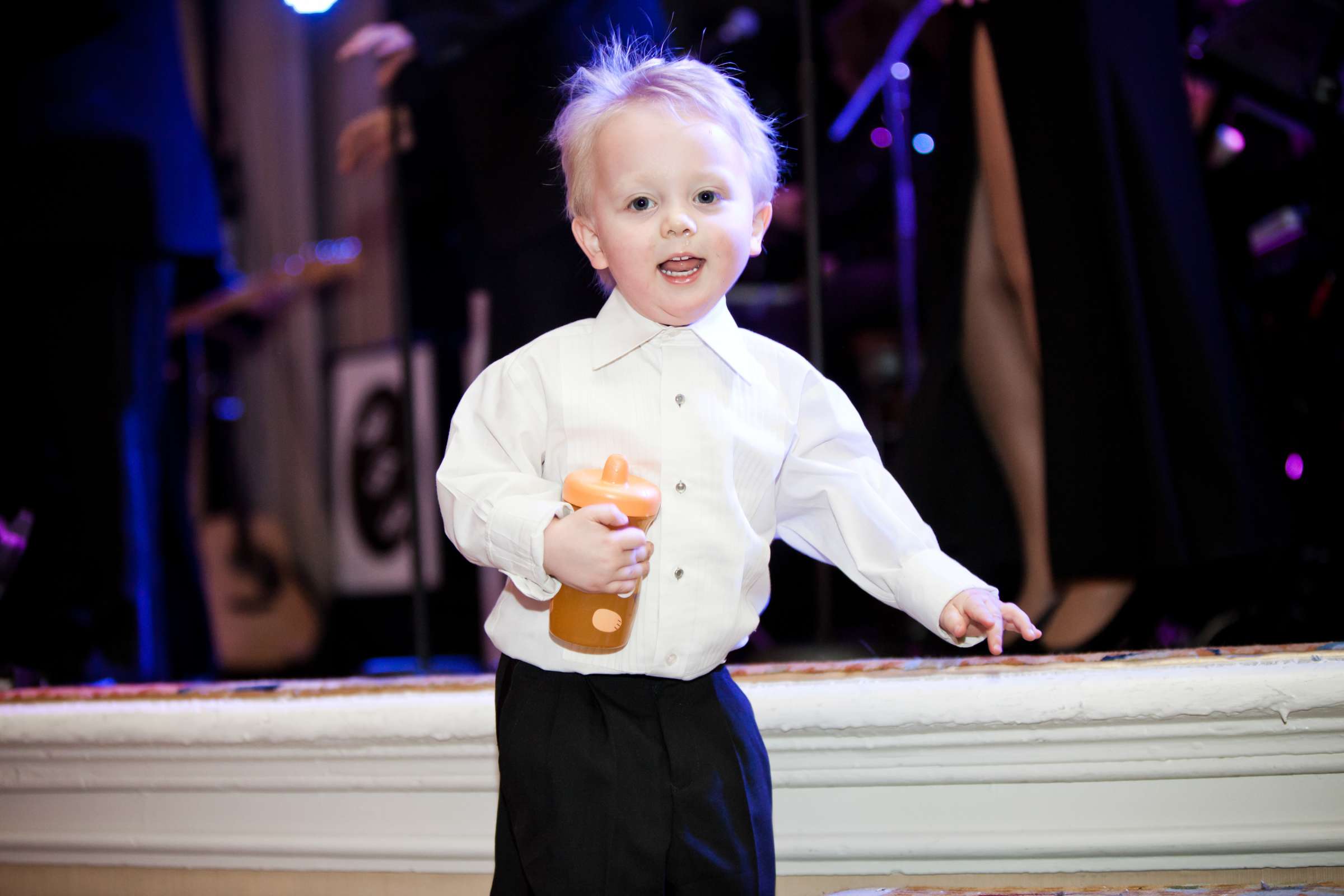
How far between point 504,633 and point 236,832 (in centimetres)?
47

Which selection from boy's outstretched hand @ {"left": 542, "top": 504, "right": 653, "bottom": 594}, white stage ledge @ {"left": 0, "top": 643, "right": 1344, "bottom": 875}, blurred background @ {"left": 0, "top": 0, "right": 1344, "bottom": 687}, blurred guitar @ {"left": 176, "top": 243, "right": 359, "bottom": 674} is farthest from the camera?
blurred guitar @ {"left": 176, "top": 243, "right": 359, "bottom": 674}

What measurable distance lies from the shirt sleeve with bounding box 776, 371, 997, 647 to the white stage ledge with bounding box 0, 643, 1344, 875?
0.52 feet

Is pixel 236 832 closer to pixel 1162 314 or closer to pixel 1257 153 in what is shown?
pixel 1162 314

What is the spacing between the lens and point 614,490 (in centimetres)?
68

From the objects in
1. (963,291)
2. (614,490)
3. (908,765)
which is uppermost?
(963,291)

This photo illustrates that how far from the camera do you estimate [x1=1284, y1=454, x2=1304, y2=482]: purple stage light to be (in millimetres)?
1613

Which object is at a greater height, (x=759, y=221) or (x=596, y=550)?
(x=759, y=221)

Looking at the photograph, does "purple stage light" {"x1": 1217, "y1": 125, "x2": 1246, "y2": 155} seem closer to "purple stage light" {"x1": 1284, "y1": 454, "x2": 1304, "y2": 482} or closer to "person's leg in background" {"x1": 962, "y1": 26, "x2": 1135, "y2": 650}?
"purple stage light" {"x1": 1284, "y1": 454, "x2": 1304, "y2": 482}

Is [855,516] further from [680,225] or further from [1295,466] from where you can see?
[1295,466]

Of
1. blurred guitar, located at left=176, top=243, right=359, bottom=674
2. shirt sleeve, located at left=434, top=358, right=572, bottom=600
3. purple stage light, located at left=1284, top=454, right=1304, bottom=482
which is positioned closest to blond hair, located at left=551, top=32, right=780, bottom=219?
shirt sleeve, located at left=434, top=358, right=572, bottom=600

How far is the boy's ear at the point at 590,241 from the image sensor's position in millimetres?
815

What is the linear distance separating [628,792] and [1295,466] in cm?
133

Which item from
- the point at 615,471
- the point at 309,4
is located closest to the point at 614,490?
the point at 615,471

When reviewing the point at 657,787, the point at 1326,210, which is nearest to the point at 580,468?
the point at 657,787
